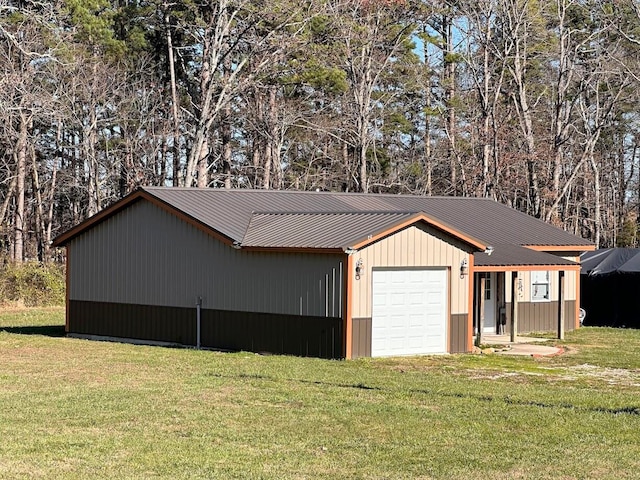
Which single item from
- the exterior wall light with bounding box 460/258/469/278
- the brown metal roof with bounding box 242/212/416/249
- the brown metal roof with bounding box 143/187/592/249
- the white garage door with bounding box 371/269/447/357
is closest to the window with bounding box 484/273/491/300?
the brown metal roof with bounding box 143/187/592/249

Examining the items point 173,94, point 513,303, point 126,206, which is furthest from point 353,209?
point 173,94

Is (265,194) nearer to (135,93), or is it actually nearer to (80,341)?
(80,341)

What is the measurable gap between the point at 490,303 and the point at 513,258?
107 inches

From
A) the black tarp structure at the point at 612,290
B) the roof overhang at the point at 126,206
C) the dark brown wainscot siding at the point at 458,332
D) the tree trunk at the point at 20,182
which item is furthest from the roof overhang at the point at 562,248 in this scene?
the tree trunk at the point at 20,182

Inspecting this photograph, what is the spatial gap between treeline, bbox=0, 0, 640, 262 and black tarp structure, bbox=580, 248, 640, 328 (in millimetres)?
8339

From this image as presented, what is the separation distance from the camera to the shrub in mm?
33281

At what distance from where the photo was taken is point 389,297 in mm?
20641

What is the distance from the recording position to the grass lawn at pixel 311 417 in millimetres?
10234

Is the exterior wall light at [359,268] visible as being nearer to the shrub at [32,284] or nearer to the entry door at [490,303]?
the entry door at [490,303]

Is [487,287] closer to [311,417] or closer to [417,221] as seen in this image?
[417,221]

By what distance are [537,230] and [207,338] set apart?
1110 cm

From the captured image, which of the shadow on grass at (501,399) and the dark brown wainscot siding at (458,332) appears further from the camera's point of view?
the dark brown wainscot siding at (458,332)

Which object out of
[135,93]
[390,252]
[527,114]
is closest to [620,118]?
[527,114]

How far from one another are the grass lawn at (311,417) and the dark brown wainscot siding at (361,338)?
0.37 meters
